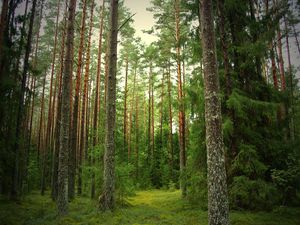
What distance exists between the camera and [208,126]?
16.5 feet

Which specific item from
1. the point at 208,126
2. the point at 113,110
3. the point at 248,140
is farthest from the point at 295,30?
the point at 208,126

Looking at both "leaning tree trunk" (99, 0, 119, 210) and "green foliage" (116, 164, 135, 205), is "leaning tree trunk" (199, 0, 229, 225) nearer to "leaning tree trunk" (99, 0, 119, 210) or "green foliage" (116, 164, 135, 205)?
"leaning tree trunk" (99, 0, 119, 210)

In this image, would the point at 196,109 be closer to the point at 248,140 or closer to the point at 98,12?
the point at 248,140

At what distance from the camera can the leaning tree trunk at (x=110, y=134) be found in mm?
8883

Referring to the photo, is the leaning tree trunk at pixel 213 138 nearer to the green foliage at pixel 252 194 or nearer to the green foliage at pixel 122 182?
the green foliage at pixel 252 194

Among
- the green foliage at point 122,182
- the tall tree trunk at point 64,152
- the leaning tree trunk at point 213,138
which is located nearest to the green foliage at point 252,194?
the leaning tree trunk at point 213,138

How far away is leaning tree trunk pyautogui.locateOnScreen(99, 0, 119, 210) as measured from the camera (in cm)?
888

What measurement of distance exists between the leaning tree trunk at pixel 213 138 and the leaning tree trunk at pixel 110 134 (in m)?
5.05

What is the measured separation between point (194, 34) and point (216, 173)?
6.84 m

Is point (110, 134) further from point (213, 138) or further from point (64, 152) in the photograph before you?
point (213, 138)

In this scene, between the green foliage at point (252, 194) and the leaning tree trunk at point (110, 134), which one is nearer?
the green foliage at point (252, 194)

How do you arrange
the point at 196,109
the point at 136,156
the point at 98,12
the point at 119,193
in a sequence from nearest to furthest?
the point at 196,109 < the point at 119,193 < the point at 98,12 < the point at 136,156

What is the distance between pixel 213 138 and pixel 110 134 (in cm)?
538

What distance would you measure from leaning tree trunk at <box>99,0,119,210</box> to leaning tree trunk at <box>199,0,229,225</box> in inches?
199
